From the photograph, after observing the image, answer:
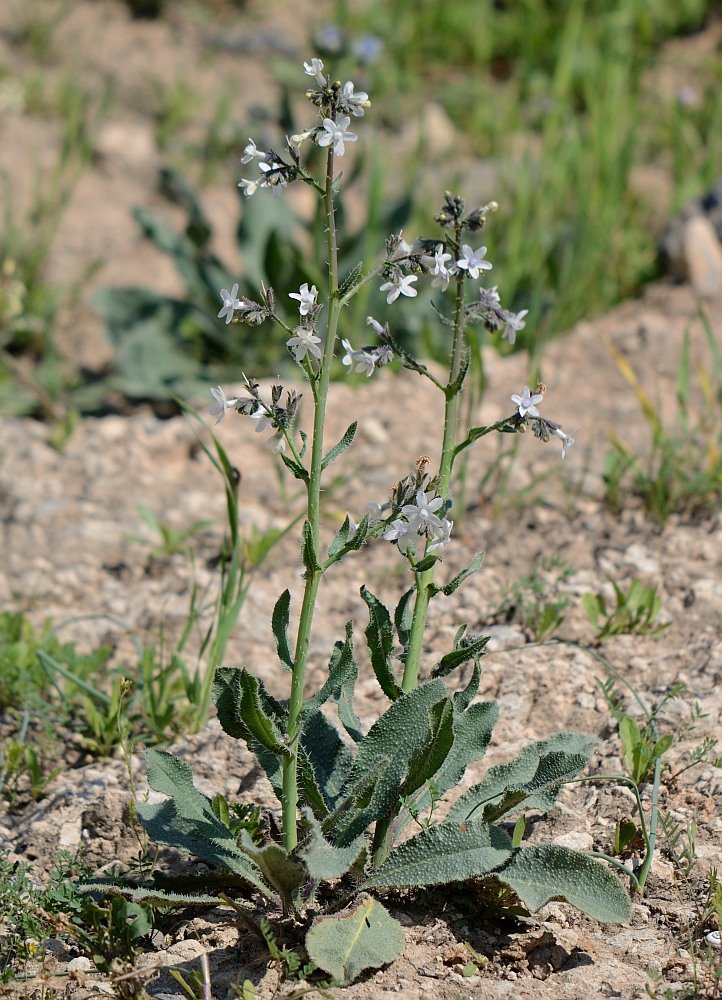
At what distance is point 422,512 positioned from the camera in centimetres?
179

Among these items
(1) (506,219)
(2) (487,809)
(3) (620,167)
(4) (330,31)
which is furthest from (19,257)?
(2) (487,809)

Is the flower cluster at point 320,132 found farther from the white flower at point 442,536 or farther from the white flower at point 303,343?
the white flower at point 442,536

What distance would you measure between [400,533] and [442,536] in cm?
8

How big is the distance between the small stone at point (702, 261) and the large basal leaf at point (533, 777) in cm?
289

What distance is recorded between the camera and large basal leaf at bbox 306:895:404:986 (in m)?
1.84

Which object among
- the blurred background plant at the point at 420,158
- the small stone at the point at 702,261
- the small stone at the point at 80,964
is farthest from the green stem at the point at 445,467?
the small stone at the point at 702,261

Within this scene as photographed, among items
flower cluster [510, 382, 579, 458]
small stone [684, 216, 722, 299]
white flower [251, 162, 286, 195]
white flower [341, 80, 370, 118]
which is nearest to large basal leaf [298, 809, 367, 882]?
flower cluster [510, 382, 579, 458]

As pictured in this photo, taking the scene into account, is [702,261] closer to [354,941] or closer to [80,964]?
→ [354,941]

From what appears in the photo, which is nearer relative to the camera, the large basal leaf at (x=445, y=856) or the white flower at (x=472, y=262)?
the white flower at (x=472, y=262)

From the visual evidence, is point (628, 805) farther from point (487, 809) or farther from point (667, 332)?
point (667, 332)

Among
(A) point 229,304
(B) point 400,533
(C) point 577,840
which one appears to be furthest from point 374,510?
(C) point 577,840

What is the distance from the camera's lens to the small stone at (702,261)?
4.48 metres

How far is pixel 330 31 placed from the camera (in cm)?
455

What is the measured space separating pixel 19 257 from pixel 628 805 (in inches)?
143
